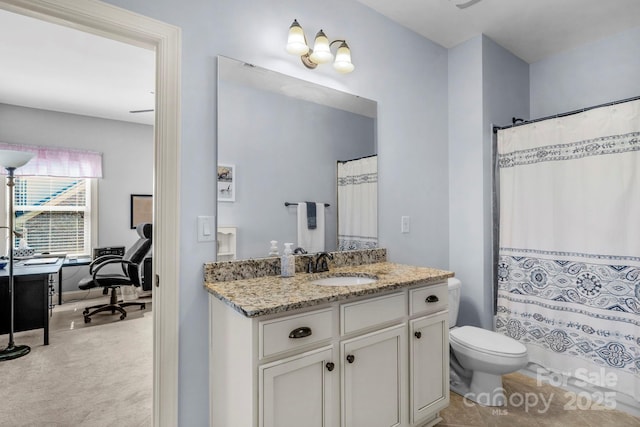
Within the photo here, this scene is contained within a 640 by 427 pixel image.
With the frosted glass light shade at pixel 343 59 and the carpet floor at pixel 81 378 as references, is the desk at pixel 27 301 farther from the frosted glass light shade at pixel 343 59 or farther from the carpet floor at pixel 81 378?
the frosted glass light shade at pixel 343 59

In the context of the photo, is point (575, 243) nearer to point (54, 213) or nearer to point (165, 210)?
point (165, 210)

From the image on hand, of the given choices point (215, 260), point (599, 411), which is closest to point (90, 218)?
point (215, 260)

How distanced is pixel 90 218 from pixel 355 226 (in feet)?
15.5

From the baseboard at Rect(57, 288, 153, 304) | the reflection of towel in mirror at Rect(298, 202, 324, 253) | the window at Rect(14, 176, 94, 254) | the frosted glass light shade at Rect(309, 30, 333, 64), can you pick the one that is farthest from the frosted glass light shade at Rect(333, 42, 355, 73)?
the window at Rect(14, 176, 94, 254)

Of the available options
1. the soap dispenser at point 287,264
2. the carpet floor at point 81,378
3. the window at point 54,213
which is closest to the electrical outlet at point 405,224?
the soap dispenser at point 287,264

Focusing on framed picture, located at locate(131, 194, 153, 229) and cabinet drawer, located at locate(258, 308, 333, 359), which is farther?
framed picture, located at locate(131, 194, 153, 229)

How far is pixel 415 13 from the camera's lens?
2.29 meters

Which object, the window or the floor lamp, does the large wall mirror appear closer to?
the floor lamp

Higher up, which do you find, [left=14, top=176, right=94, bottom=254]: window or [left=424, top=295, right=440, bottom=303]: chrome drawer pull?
[left=14, top=176, right=94, bottom=254]: window

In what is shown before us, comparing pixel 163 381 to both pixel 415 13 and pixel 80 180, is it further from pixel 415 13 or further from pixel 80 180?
pixel 80 180

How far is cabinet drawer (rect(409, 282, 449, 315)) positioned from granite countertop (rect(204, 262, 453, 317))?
54 mm

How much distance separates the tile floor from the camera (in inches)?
76.9

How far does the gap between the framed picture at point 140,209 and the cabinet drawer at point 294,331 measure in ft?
16.3

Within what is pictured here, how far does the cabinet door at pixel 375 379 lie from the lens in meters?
1.45
